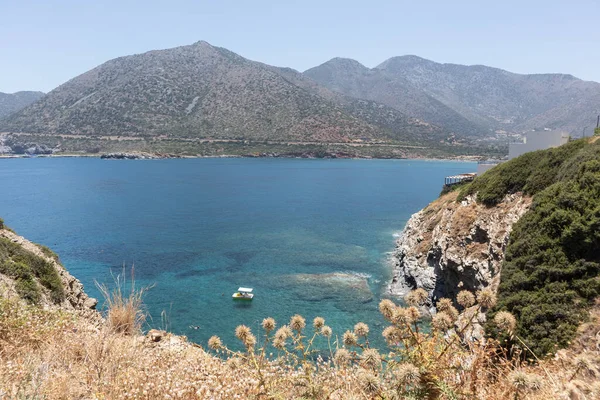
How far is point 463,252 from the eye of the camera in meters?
18.2

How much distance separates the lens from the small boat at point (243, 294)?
21.9 metres

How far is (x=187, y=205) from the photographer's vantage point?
170ft

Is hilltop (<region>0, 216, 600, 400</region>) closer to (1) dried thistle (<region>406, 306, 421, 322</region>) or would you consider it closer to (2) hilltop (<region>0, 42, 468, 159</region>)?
(1) dried thistle (<region>406, 306, 421, 322</region>)

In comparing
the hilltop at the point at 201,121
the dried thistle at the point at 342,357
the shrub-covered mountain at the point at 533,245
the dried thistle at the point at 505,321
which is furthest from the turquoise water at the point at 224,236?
the hilltop at the point at 201,121

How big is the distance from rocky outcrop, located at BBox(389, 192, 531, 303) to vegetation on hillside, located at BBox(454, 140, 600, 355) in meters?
1.43

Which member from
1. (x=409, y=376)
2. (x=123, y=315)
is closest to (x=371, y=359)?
(x=409, y=376)

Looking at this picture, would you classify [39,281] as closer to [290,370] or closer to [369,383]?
[290,370]

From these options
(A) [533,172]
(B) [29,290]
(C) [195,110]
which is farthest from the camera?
(C) [195,110]

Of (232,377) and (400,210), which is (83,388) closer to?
(232,377)

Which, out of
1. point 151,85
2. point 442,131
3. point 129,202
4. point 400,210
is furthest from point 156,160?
point 442,131

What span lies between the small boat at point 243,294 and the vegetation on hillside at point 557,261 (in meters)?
13.9

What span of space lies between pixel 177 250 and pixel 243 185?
1554 inches

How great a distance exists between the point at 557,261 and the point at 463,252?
6783mm

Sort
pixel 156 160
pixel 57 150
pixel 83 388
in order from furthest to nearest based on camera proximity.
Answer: pixel 57 150 → pixel 156 160 → pixel 83 388
